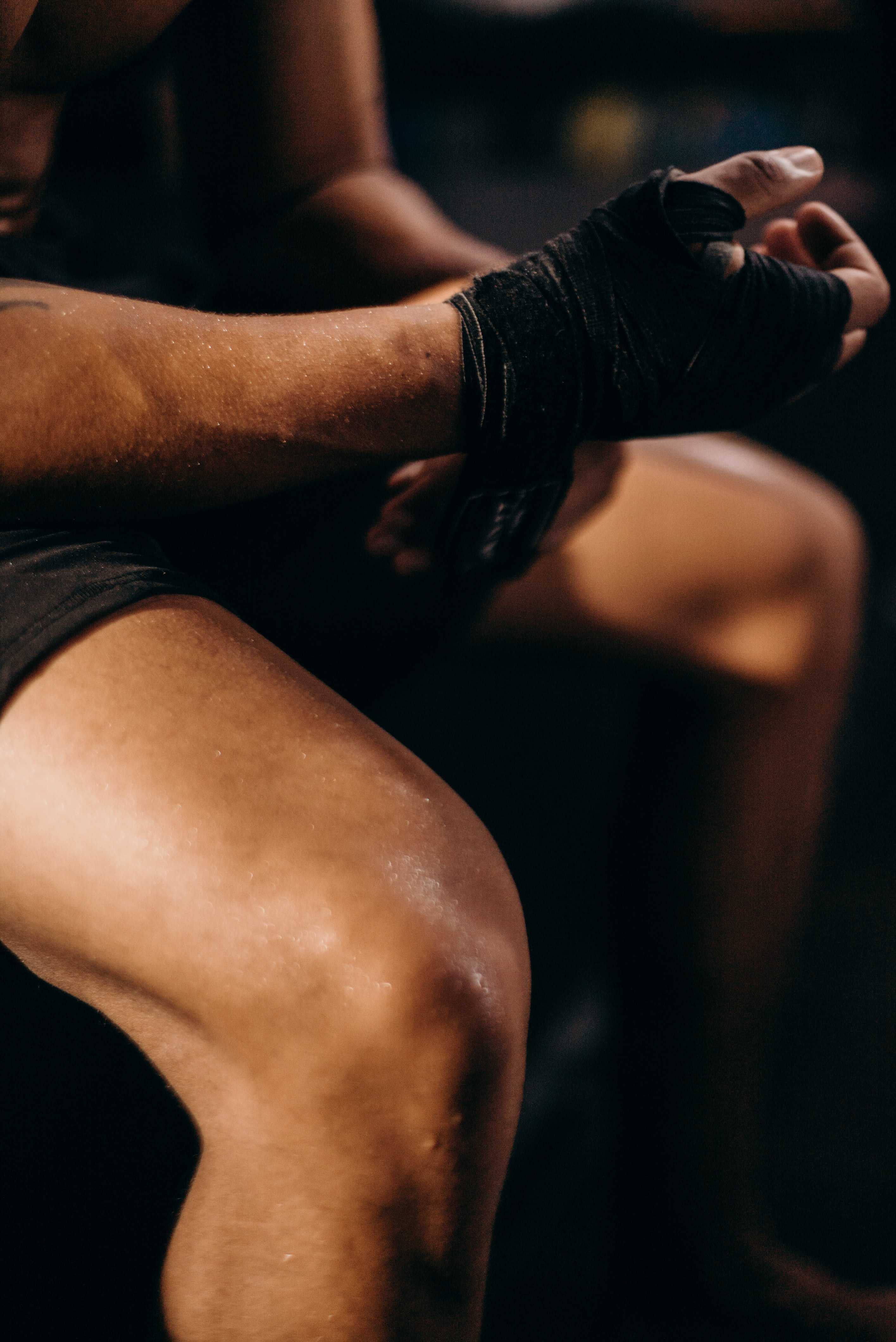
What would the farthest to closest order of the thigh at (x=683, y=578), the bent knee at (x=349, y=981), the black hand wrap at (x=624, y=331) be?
the thigh at (x=683, y=578)
the black hand wrap at (x=624, y=331)
the bent knee at (x=349, y=981)

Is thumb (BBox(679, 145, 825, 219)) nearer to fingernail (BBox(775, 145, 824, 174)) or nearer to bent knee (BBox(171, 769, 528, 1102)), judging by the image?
fingernail (BBox(775, 145, 824, 174))

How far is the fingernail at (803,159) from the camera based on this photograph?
46cm

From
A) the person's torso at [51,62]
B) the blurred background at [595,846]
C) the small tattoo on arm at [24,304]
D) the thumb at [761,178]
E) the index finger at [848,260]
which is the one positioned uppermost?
the person's torso at [51,62]

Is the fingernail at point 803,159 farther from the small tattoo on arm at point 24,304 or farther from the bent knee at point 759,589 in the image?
the small tattoo on arm at point 24,304

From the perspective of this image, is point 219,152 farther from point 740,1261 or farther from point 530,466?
point 740,1261

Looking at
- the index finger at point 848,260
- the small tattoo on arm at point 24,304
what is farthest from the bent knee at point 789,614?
the small tattoo on arm at point 24,304

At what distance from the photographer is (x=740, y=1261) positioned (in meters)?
0.66

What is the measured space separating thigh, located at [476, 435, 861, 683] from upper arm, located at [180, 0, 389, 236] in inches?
11.6

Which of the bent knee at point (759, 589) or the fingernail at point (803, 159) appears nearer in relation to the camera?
the fingernail at point (803, 159)

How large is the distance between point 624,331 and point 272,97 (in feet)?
1.20

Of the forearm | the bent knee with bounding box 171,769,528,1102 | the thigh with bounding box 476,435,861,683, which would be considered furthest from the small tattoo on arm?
the thigh with bounding box 476,435,861,683

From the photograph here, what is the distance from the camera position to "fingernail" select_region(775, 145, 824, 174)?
1.50 ft

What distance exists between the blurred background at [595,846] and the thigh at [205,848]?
0.15 metres

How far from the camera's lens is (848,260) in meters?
0.51
